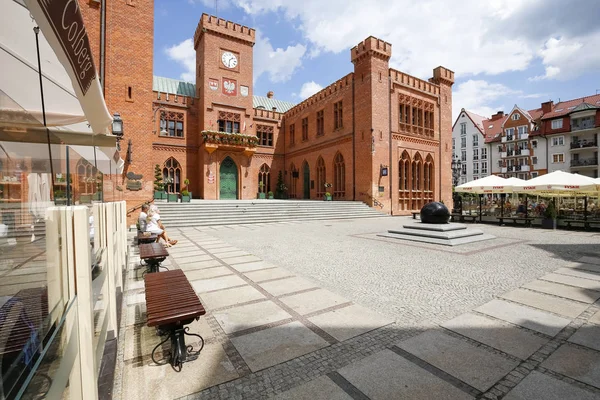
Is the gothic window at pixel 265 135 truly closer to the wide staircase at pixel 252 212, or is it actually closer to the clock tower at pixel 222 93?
the clock tower at pixel 222 93

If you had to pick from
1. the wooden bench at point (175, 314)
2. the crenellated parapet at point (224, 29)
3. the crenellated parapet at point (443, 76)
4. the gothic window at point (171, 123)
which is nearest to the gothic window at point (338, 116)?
the crenellated parapet at point (443, 76)

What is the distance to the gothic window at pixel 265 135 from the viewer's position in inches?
1182

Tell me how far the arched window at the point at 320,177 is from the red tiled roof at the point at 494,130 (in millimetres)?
35934

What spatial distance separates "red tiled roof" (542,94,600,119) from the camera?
37600 mm

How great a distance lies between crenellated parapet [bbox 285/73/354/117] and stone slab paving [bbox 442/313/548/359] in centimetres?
2171

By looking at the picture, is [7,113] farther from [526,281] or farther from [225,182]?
[225,182]

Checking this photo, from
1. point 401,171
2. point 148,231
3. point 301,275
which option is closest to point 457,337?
point 301,275

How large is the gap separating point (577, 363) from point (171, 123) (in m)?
27.5

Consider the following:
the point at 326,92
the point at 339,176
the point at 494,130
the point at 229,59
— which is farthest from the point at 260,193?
the point at 494,130

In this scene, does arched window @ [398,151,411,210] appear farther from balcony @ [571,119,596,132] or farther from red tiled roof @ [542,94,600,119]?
red tiled roof @ [542,94,600,119]

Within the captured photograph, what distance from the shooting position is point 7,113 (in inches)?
47.8

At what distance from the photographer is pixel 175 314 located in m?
2.65

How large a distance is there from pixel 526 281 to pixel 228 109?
24356 millimetres

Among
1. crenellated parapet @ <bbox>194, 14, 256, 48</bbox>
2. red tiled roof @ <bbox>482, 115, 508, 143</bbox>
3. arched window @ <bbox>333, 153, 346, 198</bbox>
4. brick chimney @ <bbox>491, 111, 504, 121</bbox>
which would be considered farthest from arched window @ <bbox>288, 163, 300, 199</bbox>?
brick chimney @ <bbox>491, 111, 504, 121</bbox>
